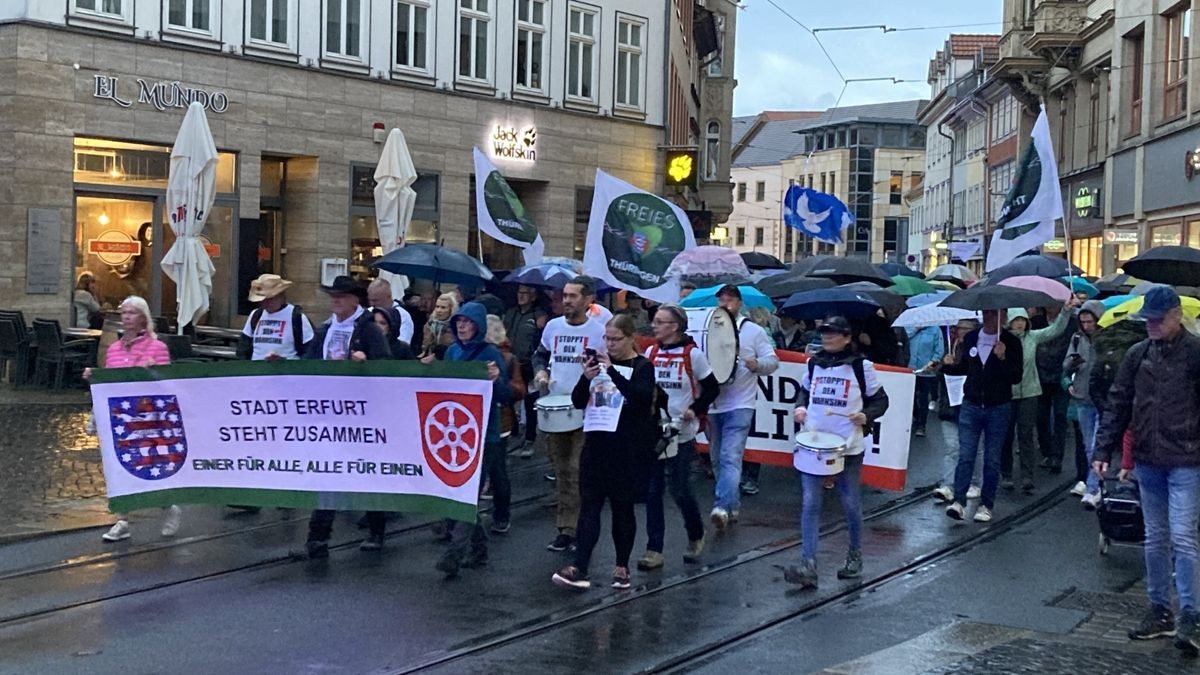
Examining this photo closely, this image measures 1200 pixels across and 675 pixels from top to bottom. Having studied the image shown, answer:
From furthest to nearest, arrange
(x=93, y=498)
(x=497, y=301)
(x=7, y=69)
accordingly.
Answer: (x=7, y=69)
(x=497, y=301)
(x=93, y=498)

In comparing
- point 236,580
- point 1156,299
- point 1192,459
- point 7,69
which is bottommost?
point 236,580

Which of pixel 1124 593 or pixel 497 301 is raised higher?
pixel 497 301

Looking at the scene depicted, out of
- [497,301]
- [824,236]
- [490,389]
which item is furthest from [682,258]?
[824,236]

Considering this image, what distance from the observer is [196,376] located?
1037 cm

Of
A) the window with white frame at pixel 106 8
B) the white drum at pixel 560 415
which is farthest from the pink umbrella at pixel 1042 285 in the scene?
the window with white frame at pixel 106 8

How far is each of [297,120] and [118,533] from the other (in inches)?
711

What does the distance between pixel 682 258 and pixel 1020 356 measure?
10.4ft

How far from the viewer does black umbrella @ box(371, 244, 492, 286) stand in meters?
15.4

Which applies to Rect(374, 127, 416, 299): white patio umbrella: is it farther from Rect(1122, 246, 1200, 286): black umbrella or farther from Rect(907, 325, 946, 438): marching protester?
Rect(1122, 246, 1200, 286): black umbrella

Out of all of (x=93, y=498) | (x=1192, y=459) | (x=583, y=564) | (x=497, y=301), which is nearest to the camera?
(x=1192, y=459)

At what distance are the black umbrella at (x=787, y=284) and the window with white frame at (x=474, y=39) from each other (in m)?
13.4

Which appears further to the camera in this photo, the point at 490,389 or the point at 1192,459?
the point at 490,389

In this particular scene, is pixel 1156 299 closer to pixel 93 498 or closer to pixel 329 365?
pixel 329 365

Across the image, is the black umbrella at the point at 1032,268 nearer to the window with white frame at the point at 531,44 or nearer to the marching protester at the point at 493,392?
the marching protester at the point at 493,392
